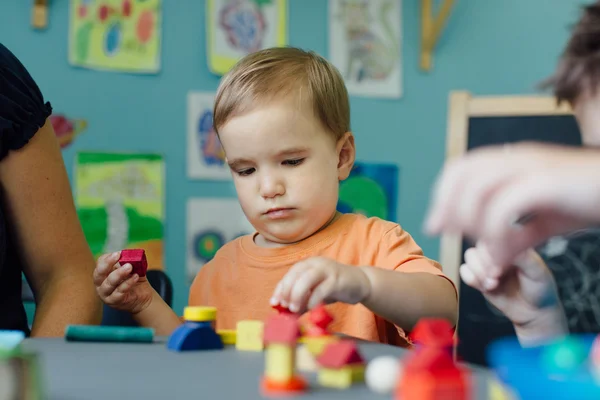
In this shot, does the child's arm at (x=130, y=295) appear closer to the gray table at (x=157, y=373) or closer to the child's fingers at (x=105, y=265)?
the child's fingers at (x=105, y=265)

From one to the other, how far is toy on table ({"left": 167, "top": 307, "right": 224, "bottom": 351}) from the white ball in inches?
8.0

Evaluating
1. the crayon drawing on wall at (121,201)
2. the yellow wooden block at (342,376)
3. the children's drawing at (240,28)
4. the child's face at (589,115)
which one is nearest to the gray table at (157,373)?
the yellow wooden block at (342,376)

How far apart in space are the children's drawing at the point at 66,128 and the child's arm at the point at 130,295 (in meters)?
1.15

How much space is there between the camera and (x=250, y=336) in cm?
59

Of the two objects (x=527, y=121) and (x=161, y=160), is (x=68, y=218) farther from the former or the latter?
(x=527, y=121)

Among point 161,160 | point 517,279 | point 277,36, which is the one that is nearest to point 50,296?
point 517,279

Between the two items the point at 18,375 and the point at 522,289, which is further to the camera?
the point at 522,289

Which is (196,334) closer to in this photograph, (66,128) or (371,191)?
(66,128)

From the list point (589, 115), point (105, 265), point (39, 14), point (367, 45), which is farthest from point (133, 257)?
point (367, 45)

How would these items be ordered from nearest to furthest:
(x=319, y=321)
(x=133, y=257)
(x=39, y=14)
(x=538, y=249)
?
(x=319, y=321)
(x=133, y=257)
(x=538, y=249)
(x=39, y=14)

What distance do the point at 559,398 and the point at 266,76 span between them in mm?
781

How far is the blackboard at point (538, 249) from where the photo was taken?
1.93 meters

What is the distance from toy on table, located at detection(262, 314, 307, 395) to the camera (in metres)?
0.39

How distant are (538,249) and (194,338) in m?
1.49
